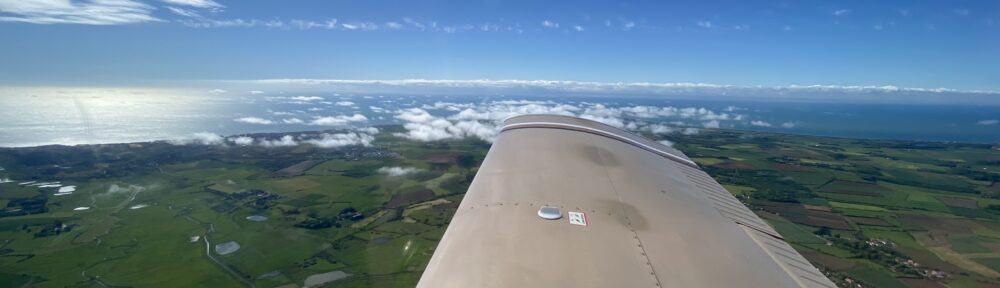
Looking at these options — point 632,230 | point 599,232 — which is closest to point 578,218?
point 599,232

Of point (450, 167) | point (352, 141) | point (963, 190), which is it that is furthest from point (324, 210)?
point (963, 190)

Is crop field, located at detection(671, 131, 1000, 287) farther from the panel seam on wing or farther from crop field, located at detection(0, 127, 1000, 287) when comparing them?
the panel seam on wing

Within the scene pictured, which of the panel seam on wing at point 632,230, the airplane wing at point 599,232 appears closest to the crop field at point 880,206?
the airplane wing at point 599,232

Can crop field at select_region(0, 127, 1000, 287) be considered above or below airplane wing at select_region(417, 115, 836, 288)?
below

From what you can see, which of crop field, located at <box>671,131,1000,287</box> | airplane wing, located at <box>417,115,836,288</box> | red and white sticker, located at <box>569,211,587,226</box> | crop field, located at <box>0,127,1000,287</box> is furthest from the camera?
crop field, located at <box>0,127,1000,287</box>

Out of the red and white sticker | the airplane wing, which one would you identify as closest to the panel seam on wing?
the airplane wing

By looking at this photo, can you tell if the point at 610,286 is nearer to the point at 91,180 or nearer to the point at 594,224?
the point at 594,224
